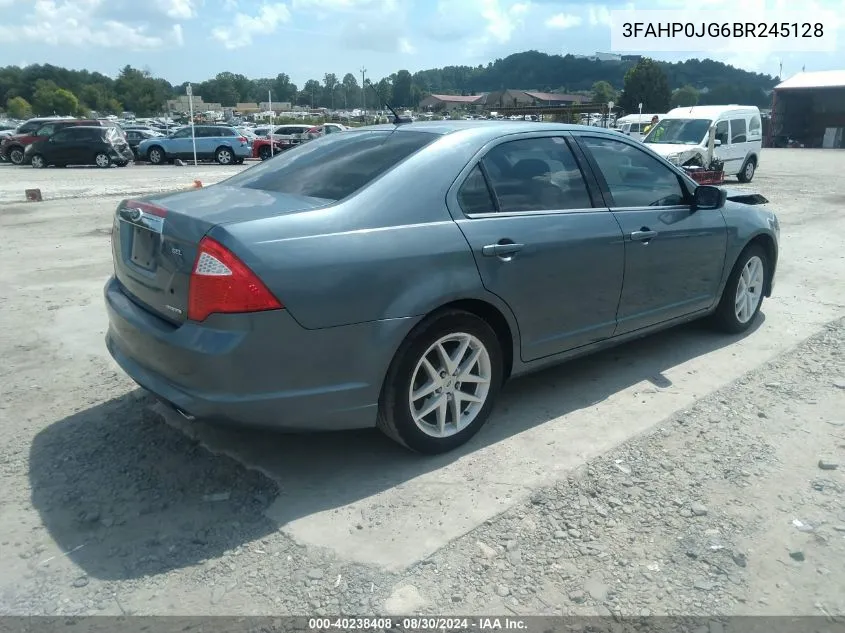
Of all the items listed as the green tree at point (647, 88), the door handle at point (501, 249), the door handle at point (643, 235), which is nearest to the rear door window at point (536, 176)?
the door handle at point (501, 249)

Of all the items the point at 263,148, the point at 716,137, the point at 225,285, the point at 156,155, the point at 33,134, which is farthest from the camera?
the point at 263,148

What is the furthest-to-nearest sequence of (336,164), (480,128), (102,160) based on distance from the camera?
(102,160), (480,128), (336,164)

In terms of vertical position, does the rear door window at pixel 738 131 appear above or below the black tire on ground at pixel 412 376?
above

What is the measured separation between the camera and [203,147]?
2791cm

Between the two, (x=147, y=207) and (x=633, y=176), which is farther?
(x=633, y=176)

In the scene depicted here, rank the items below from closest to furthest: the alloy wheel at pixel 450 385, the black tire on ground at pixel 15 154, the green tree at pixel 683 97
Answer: the alloy wheel at pixel 450 385
the black tire on ground at pixel 15 154
the green tree at pixel 683 97

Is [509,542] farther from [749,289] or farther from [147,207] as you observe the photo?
[749,289]

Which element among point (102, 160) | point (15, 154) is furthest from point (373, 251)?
point (15, 154)

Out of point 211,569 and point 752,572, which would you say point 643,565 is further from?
point 211,569

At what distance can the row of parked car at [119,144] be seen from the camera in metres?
25.4

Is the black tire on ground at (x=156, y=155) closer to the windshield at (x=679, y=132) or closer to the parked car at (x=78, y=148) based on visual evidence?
the parked car at (x=78, y=148)

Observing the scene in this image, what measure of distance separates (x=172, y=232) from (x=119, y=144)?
84.3 feet

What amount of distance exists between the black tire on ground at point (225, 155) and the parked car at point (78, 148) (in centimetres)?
369

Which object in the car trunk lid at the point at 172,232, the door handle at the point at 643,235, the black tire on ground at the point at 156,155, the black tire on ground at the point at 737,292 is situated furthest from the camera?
the black tire on ground at the point at 156,155
